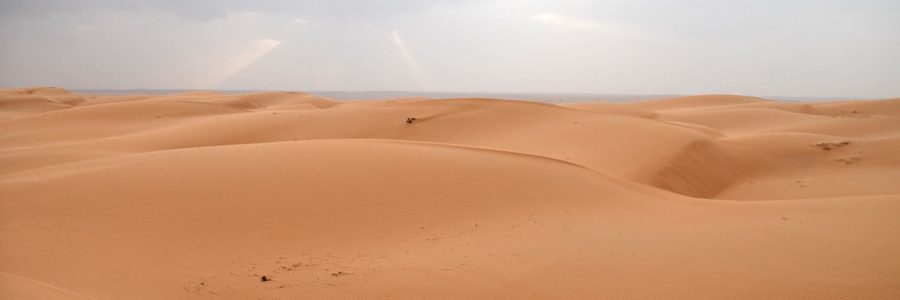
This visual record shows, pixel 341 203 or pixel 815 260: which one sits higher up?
pixel 341 203

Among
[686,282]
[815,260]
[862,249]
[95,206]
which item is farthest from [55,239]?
[862,249]

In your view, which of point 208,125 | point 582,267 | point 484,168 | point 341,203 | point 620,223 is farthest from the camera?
point 208,125

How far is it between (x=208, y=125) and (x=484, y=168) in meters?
8.29

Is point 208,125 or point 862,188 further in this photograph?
point 208,125

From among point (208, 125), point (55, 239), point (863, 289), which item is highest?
point (208, 125)

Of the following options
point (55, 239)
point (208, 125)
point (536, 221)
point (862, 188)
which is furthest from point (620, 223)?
point (208, 125)

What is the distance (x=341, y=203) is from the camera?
16.9 ft

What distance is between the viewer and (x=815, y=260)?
3.84 meters

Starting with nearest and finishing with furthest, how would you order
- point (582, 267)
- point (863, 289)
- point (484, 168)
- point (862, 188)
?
point (863, 289) → point (582, 267) → point (484, 168) → point (862, 188)

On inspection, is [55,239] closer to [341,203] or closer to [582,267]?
[341,203]

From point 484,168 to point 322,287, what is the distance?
310cm

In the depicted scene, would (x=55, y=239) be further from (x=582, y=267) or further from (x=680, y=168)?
(x=680, y=168)

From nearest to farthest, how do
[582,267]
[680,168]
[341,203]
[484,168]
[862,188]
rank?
[582,267]
[341,203]
[484,168]
[862,188]
[680,168]

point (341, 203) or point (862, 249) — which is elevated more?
point (341, 203)
